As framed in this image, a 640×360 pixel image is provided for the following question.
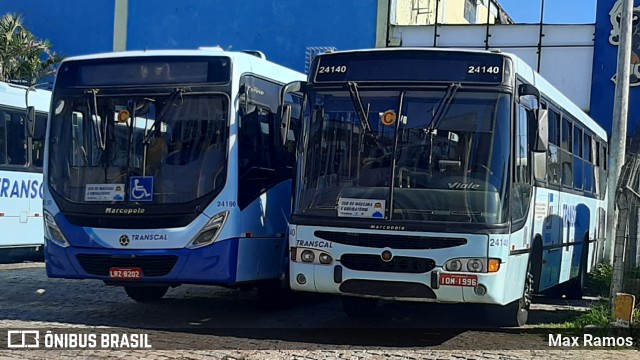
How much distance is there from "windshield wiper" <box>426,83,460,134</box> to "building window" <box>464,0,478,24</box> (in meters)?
20.4

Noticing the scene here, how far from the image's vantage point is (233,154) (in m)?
9.32

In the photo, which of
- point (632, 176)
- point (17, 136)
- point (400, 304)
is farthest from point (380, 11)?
point (632, 176)

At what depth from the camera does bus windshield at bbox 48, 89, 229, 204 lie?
926cm

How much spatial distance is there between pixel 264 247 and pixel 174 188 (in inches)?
56.2

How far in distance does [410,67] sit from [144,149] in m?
3.20

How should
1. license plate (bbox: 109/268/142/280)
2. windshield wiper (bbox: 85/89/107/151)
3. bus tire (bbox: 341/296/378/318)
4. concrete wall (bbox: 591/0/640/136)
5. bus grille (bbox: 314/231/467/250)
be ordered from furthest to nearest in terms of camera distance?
1. concrete wall (bbox: 591/0/640/136)
2. bus tire (bbox: 341/296/378/318)
3. windshield wiper (bbox: 85/89/107/151)
4. license plate (bbox: 109/268/142/280)
5. bus grille (bbox: 314/231/467/250)

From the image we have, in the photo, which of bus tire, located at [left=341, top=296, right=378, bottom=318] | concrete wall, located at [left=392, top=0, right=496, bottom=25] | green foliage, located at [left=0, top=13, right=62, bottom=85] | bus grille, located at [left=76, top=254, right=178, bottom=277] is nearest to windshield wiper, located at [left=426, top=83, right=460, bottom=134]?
bus tire, located at [left=341, top=296, right=378, bottom=318]

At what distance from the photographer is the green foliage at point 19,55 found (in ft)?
77.6

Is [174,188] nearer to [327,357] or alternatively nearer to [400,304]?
[327,357]

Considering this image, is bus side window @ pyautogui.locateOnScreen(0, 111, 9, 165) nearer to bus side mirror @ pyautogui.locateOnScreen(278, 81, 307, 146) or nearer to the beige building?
bus side mirror @ pyautogui.locateOnScreen(278, 81, 307, 146)

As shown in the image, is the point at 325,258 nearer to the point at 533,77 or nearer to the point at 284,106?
the point at 284,106

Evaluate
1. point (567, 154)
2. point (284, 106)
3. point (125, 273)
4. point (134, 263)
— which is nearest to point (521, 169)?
point (284, 106)

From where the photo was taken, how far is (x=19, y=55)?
23734 mm

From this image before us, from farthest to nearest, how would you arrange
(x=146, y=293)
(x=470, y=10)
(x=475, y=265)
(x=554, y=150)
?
1. (x=470, y=10)
2. (x=146, y=293)
3. (x=554, y=150)
4. (x=475, y=265)
